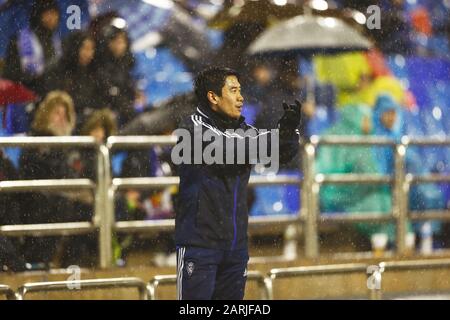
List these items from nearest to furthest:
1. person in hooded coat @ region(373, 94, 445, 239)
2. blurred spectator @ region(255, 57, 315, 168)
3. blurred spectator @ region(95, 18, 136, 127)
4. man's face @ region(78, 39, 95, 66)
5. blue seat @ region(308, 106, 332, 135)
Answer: man's face @ region(78, 39, 95, 66), blurred spectator @ region(95, 18, 136, 127), blurred spectator @ region(255, 57, 315, 168), person in hooded coat @ region(373, 94, 445, 239), blue seat @ region(308, 106, 332, 135)

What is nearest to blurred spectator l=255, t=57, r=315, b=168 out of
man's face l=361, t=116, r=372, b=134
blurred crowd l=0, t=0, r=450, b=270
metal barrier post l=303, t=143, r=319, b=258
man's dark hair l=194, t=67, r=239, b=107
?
blurred crowd l=0, t=0, r=450, b=270

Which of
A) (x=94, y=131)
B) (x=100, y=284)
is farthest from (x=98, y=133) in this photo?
(x=100, y=284)

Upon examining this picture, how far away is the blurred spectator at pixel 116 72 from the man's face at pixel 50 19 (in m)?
0.34

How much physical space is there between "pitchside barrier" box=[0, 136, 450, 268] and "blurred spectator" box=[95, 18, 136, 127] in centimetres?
34

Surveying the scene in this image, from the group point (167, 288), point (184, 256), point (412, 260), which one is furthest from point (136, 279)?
point (412, 260)

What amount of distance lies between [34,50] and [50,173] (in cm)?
84

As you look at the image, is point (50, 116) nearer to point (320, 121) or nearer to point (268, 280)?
point (268, 280)

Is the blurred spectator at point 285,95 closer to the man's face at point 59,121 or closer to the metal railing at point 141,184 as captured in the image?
the metal railing at point 141,184

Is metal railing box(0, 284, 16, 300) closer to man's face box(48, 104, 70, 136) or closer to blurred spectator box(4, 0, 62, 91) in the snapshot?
man's face box(48, 104, 70, 136)

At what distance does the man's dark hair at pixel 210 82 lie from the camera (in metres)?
7.45

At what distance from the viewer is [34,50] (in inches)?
386

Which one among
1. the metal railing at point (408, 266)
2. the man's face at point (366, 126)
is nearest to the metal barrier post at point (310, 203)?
the metal railing at point (408, 266)

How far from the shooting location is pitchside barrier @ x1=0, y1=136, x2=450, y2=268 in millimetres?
9398

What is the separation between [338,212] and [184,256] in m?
3.52
